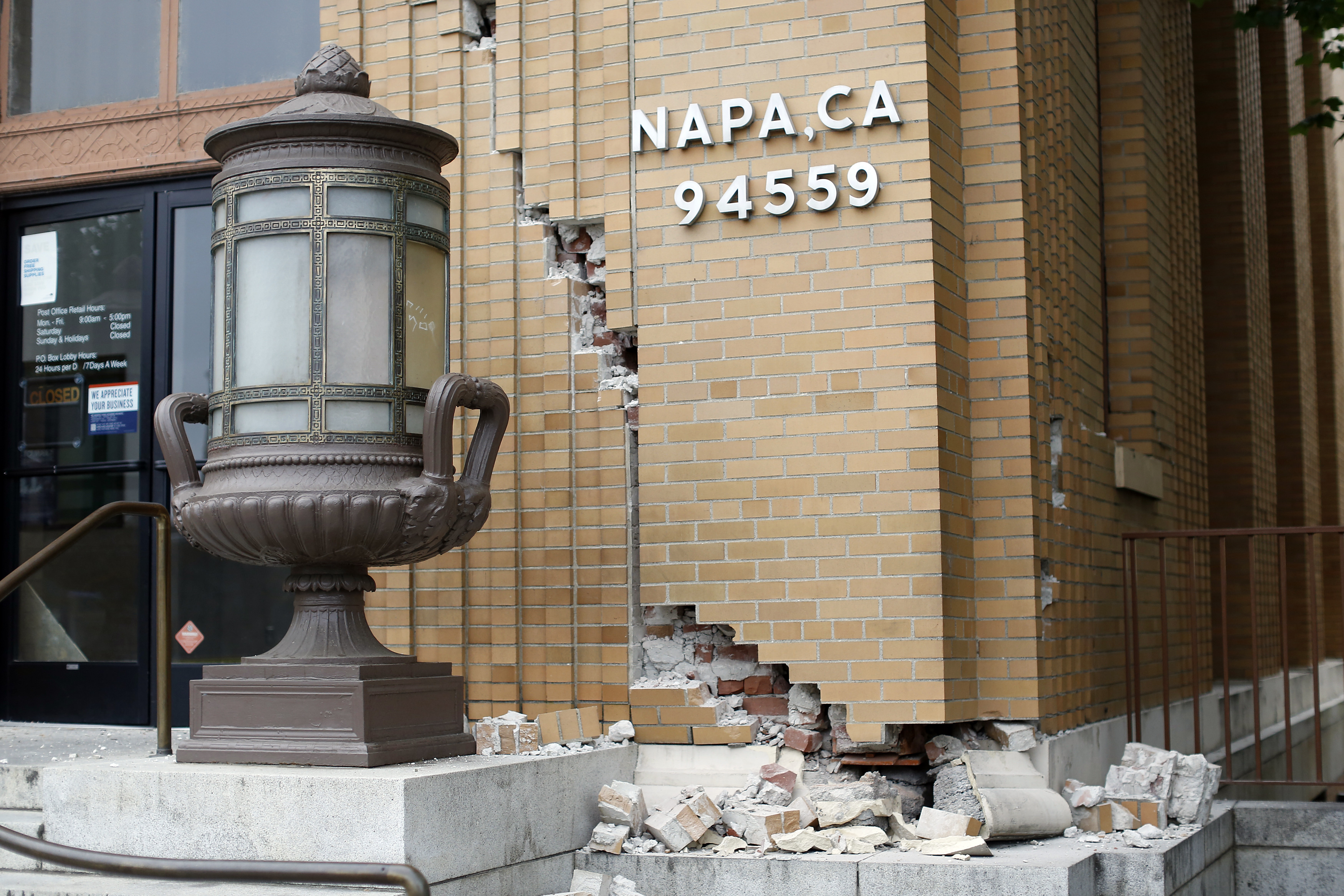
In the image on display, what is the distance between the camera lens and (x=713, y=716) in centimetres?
552

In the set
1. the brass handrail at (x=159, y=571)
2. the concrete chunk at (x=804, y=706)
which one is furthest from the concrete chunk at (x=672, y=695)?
the brass handrail at (x=159, y=571)

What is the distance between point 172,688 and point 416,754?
3143mm

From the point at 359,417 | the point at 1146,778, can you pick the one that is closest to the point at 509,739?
the point at 359,417

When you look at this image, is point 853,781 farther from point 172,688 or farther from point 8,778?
point 172,688

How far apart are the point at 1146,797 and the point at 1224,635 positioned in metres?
1.18

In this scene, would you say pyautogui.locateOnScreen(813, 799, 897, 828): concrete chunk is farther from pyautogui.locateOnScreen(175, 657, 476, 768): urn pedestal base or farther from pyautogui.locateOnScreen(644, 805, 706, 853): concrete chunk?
pyautogui.locateOnScreen(175, 657, 476, 768): urn pedestal base

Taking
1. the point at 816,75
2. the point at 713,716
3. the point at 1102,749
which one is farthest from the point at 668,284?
the point at 1102,749

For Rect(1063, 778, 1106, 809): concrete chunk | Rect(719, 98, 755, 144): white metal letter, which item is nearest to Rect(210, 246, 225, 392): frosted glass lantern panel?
Rect(719, 98, 755, 144): white metal letter

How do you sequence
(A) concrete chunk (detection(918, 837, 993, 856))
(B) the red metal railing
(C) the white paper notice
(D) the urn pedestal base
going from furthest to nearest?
(C) the white paper notice < (B) the red metal railing < (A) concrete chunk (detection(918, 837, 993, 856)) < (D) the urn pedestal base

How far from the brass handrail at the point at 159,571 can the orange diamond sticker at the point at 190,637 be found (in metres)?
1.66

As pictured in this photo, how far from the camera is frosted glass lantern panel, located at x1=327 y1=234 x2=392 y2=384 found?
455 cm

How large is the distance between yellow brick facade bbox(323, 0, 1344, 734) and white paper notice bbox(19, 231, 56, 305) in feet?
8.05

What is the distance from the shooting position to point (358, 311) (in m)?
4.59

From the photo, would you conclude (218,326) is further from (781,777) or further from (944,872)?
(944,872)
